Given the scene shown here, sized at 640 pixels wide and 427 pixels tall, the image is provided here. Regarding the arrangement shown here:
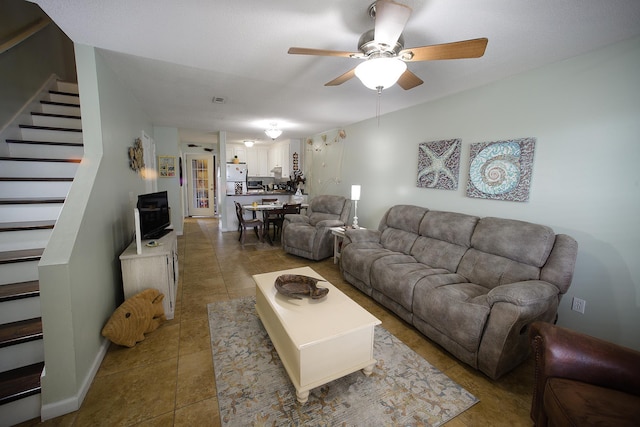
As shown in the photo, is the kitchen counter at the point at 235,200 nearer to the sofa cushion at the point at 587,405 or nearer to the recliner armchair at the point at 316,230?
the recliner armchair at the point at 316,230

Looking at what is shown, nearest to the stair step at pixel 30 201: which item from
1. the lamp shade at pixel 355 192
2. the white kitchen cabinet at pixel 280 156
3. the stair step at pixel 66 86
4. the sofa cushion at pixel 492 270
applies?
the stair step at pixel 66 86

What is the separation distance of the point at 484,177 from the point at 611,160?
36.6 inches

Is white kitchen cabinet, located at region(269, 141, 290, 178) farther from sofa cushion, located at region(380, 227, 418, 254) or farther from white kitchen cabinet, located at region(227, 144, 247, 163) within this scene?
sofa cushion, located at region(380, 227, 418, 254)

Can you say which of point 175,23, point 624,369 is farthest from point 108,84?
point 624,369

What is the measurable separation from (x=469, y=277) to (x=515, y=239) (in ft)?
1.76

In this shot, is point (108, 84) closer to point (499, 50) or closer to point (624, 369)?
point (499, 50)

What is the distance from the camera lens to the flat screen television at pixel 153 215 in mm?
2588

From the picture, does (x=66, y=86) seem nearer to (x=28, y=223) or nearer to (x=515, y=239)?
(x=28, y=223)

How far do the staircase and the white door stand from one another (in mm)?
5276

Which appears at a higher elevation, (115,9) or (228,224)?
(115,9)

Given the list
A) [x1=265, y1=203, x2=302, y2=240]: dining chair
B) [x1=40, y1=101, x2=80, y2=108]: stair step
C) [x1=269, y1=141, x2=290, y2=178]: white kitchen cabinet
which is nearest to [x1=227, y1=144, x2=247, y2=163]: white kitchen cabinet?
[x1=269, y1=141, x2=290, y2=178]: white kitchen cabinet

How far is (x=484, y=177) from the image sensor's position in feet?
9.02

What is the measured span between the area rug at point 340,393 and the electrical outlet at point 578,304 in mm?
1357

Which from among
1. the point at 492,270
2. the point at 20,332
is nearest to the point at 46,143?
the point at 20,332
